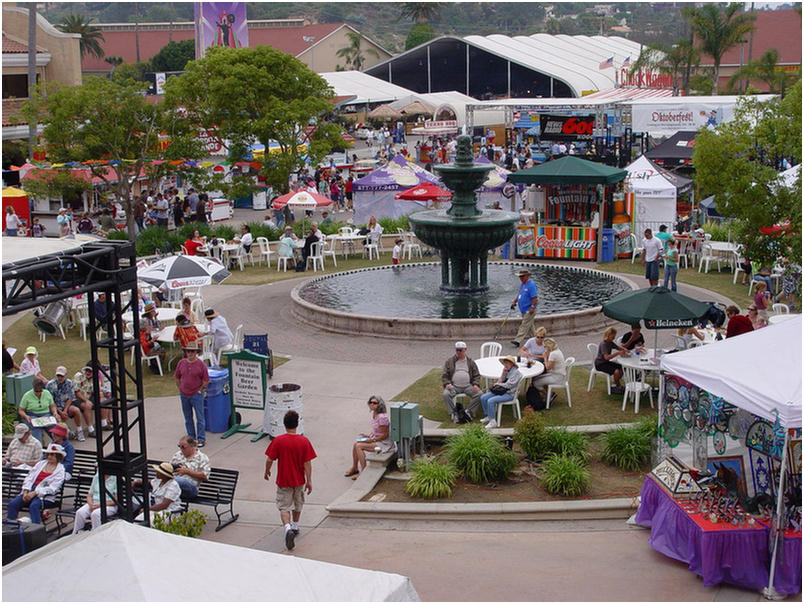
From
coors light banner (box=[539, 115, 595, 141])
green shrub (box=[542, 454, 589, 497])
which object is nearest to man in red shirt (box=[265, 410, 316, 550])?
green shrub (box=[542, 454, 589, 497])

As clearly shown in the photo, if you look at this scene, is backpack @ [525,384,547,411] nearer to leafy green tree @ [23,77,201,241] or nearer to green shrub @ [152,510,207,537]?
green shrub @ [152,510,207,537]

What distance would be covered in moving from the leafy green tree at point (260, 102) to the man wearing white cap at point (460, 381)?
61.8 ft

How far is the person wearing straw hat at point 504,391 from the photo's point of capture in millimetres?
13516

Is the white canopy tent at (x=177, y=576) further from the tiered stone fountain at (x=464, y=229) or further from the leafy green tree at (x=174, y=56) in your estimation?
the leafy green tree at (x=174, y=56)

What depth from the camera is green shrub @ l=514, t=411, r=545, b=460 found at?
12.0 m

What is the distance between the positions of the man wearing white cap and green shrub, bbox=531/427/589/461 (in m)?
1.88

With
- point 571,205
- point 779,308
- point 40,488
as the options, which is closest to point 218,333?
point 40,488

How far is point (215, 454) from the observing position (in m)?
13.2

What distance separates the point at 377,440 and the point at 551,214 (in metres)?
17.1

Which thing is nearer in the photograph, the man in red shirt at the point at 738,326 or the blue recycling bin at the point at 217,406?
the blue recycling bin at the point at 217,406

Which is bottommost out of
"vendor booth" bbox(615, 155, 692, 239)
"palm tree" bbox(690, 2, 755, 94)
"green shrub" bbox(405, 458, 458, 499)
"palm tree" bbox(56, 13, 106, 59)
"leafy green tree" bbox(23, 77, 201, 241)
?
"green shrub" bbox(405, 458, 458, 499)

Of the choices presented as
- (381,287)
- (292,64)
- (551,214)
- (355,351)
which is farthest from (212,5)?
(355,351)

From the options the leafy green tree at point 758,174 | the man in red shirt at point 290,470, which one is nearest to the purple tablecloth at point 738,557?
the man in red shirt at point 290,470

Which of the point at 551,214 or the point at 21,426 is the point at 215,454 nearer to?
the point at 21,426
